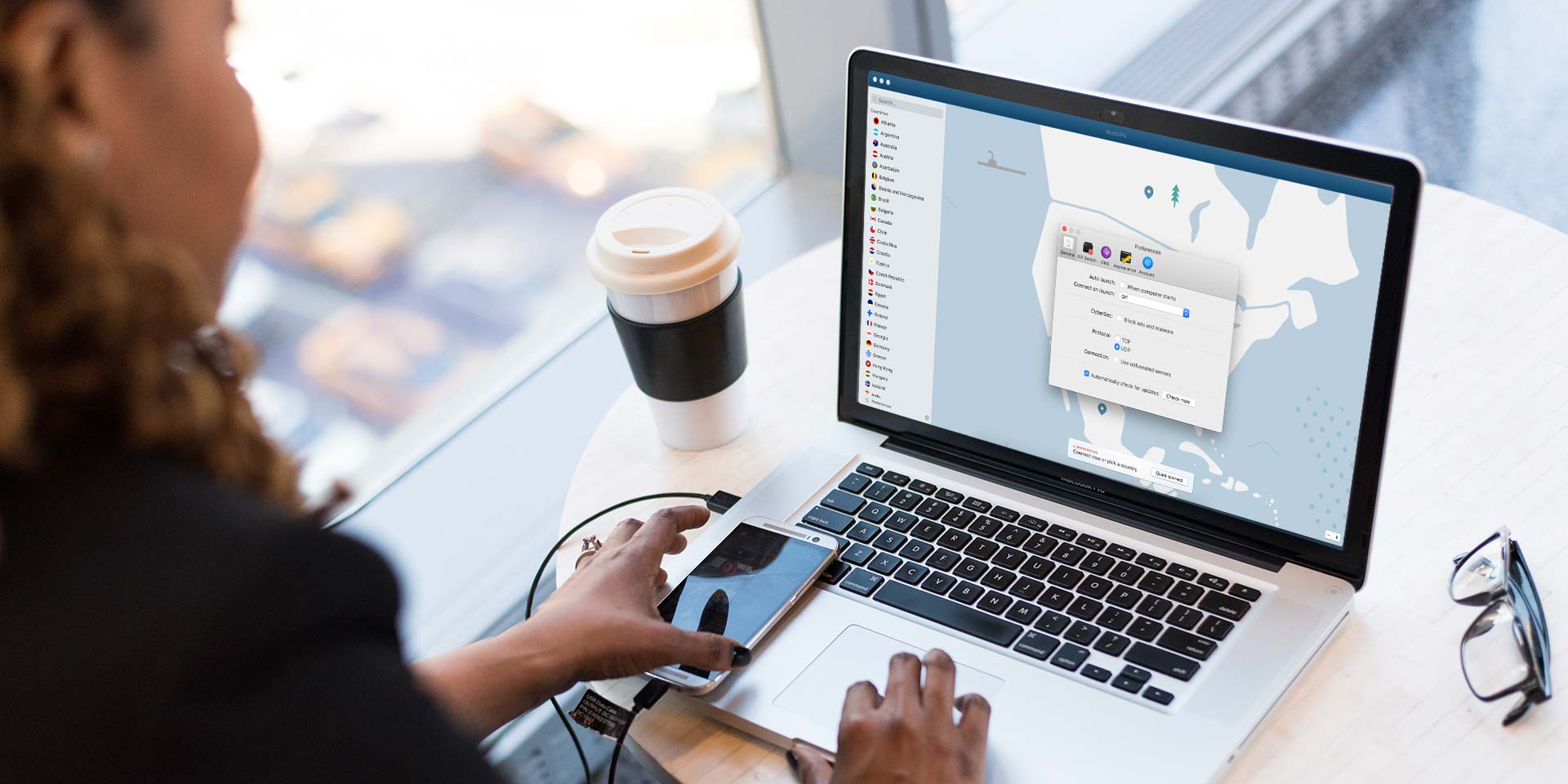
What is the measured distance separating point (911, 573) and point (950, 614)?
0.05 metres

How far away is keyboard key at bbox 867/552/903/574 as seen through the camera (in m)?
1.02

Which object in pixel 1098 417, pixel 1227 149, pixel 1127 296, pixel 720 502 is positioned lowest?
pixel 720 502

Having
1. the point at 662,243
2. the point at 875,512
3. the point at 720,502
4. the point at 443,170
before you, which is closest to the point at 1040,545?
the point at 875,512

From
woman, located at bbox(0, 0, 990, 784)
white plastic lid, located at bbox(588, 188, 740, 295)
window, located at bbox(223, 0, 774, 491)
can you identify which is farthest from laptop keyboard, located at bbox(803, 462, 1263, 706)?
window, located at bbox(223, 0, 774, 491)

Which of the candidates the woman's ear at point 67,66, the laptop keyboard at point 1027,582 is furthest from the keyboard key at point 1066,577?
the woman's ear at point 67,66

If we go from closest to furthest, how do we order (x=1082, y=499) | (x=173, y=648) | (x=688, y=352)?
(x=173, y=648)
(x=1082, y=499)
(x=688, y=352)

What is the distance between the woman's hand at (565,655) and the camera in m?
0.93

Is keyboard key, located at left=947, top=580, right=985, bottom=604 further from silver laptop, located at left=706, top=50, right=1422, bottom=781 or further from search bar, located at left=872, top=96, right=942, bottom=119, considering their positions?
search bar, located at left=872, top=96, right=942, bottom=119

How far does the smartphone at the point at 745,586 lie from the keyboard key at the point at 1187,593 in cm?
25

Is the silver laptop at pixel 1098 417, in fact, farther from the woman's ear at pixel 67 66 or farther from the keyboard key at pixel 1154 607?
the woman's ear at pixel 67 66

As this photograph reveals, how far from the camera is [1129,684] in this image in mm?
890

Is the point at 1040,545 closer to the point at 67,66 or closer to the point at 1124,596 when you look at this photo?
the point at 1124,596

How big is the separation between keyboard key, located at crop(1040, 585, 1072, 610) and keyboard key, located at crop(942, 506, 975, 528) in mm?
94

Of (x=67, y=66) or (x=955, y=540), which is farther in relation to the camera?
(x=955, y=540)
